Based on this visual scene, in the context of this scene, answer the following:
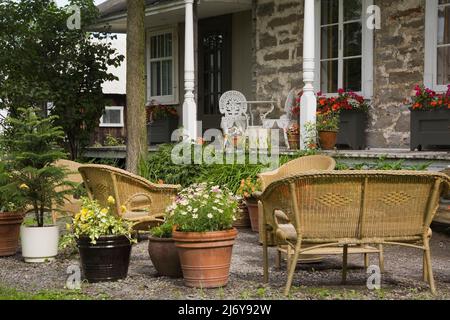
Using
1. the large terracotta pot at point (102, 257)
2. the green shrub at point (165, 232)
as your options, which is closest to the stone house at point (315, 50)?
the green shrub at point (165, 232)

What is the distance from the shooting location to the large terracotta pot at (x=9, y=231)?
7.05 m

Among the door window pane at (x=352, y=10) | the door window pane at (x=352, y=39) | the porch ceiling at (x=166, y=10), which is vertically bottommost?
the door window pane at (x=352, y=39)

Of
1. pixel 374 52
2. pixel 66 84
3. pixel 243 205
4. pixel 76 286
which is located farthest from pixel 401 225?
pixel 66 84

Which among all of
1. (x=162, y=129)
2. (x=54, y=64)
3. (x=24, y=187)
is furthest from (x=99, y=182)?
(x=162, y=129)

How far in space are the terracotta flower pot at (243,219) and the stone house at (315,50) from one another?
7.83 feet

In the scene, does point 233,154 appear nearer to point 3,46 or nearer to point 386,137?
point 386,137

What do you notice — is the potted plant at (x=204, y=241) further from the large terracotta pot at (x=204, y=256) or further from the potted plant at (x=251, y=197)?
the potted plant at (x=251, y=197)

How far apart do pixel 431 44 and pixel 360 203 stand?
5.26 meters

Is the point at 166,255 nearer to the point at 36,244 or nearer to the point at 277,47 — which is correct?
A: the point at 36,244

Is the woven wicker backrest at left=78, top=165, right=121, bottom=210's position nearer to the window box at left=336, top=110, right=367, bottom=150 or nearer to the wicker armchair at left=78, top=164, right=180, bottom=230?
the wicker armchair at left=78, top=164, right=180, bottom=230

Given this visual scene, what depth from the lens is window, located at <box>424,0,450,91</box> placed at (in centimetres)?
958

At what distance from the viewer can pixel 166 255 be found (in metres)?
5.80
